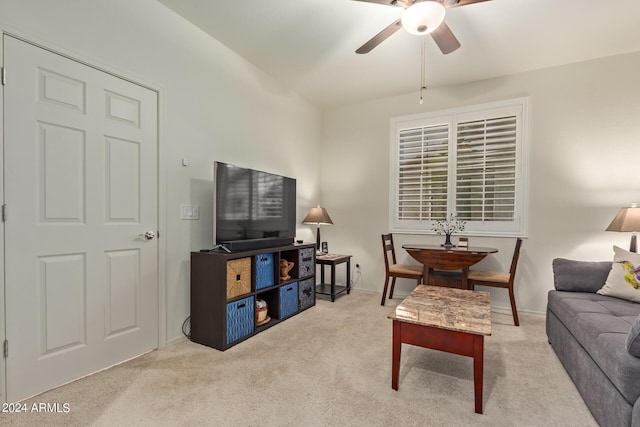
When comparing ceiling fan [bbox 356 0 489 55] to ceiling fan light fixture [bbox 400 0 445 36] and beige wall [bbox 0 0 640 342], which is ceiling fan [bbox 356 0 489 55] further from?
beige wall [bbox 0 0 640 342]

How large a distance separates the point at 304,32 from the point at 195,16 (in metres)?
0.90

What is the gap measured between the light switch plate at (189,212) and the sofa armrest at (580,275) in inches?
121

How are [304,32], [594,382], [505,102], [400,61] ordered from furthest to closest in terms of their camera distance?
[505,102], [400,61], [304,32], [594,382]

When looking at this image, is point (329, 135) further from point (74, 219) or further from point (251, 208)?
point (74, 219)

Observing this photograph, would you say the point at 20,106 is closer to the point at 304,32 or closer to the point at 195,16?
the point at 195,16

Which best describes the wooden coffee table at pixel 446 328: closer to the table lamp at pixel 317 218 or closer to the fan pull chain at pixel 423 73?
the table lamp at pixel 317 218

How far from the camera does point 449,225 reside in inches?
150

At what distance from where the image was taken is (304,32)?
2709 mm

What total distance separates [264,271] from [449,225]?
2353mm

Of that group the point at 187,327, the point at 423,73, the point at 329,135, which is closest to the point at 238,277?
the point at 187,327

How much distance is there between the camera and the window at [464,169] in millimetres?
3500

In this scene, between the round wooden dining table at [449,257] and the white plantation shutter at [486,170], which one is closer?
the round wooden dining table at [449,257]

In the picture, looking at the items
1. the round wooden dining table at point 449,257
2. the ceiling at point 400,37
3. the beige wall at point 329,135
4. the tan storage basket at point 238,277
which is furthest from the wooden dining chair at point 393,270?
the ceiling at point 400,37

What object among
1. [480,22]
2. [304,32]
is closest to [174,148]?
[304,32]
